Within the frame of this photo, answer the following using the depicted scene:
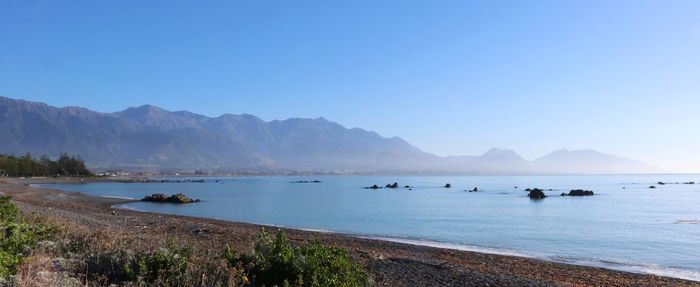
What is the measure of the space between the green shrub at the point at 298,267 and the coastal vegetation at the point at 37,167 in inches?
Answer: 5525

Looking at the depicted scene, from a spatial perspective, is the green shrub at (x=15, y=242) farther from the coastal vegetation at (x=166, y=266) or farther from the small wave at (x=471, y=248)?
the small wave at (x=471, y=248)

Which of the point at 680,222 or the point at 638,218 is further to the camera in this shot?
Answer: the point at 638,218

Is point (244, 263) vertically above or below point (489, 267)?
above

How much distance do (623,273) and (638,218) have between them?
106 ft

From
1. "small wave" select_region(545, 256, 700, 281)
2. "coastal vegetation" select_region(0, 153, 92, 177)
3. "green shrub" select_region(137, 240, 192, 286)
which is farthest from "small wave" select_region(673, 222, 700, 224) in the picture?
"coastal vegetation" select_region(0, 153, 92, 177)

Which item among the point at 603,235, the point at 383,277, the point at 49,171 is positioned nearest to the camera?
the point at 383,277

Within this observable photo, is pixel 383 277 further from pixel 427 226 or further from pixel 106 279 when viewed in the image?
pixel 427 226

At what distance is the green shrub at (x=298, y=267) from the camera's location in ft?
30.2

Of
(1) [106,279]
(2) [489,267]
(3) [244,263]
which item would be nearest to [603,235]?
(2) [489,267]

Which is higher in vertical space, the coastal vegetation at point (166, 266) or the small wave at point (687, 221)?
the coastal vegetation at point (166, 266)

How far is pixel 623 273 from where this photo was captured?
67.5 feet

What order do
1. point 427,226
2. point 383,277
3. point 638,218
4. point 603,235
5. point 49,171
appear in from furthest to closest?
point 49,171 < point 638,218 < point 427,226 < point 603,235 < point 383,277

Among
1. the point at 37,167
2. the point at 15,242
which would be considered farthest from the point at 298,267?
the point at 37,167

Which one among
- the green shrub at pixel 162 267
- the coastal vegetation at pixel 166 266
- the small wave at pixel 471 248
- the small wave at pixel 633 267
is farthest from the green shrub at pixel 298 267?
the small wave at pixel 471 248
